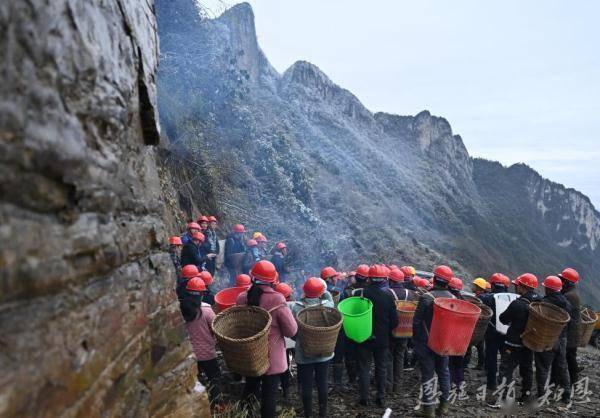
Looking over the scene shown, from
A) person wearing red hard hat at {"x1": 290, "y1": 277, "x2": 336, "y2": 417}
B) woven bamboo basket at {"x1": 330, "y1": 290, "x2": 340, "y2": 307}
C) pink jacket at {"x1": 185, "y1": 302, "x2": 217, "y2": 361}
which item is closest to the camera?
pink jacket at {"x1": 185, "y1": 302, "x2": 217, "y2": 361}

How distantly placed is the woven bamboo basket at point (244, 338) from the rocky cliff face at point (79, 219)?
124cm

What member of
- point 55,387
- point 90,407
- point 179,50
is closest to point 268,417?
point 90,407

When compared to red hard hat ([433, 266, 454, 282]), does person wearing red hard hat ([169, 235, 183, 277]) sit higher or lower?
lower

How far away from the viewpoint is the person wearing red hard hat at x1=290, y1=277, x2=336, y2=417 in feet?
15.9

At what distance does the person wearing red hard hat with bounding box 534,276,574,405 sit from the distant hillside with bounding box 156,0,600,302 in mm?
8190

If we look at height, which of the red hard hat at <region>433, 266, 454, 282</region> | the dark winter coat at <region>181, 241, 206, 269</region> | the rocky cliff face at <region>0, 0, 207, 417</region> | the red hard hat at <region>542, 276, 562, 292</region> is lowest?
the dark winter coat at <region>181, 241, 206, 269</region>

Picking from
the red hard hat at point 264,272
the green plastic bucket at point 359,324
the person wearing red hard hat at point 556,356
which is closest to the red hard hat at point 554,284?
the person wearing red hard hat at point 556,356

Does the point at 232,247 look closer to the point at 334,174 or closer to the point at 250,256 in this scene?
the point at 250,256

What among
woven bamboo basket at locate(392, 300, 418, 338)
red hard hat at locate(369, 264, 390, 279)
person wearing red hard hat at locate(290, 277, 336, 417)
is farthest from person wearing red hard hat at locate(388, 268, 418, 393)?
person wearing red hard hat at locate(290, 277, 336, 417)

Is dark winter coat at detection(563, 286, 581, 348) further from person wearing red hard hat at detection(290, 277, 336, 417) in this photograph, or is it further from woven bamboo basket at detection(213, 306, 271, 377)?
woven bamboo basket at detection(213, 306, 271, 377)

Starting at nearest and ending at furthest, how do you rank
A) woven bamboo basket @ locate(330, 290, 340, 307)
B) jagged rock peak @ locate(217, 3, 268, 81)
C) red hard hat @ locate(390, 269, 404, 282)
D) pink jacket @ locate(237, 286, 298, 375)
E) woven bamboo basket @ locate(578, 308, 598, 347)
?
pink jacket @ locate(237, 286, 298, 375), red hard hat @ locate(390, 269, 404, 282), woven bamboo basket @ locate(330, 290, 340, 307), woven bamboo basket @ locate(578, 308, 598, 347), jagged rock peak @ locate(217, 3, 268, 81)

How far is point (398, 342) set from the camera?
20.6 feet

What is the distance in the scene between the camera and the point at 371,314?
5.35m

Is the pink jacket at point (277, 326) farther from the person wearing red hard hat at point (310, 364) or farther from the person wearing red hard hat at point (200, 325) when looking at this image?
the person wearing red hard hat at point (200, 325)
